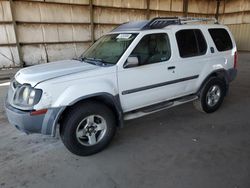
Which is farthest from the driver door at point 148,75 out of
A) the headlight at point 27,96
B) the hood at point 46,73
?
the headlight at point 27,96

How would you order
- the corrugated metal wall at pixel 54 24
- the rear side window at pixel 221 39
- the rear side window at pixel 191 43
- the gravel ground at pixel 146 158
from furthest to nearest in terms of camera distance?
the corrugated metal wall at pixel 54 24
the rear side window at pixel 221 39
the rear side window at pixel 191 43
the gravel ground at pixel 146 158

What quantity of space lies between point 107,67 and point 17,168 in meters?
1.82

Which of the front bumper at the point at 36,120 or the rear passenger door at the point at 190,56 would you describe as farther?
the rear passenger door at the point at 190,56

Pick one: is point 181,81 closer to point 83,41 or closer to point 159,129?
point 159,129

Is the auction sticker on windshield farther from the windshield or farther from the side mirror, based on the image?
the side mirror

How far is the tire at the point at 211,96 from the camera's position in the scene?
174 inches

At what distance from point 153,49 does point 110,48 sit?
0.73m

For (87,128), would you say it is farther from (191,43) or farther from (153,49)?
(191,43)

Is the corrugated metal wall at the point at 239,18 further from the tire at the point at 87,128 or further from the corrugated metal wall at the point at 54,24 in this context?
the tire at the point at 87,128

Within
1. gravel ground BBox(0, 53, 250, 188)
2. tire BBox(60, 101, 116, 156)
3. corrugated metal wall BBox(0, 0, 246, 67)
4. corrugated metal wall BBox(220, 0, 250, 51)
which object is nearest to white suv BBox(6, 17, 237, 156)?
tire BBox(60, 101, 116, 156)

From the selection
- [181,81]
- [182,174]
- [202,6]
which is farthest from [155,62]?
[202,6]

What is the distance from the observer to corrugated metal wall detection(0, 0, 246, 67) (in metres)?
9.55

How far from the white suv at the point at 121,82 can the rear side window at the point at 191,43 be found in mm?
18

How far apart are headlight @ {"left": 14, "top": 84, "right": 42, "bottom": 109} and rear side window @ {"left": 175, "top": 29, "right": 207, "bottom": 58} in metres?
2.47
